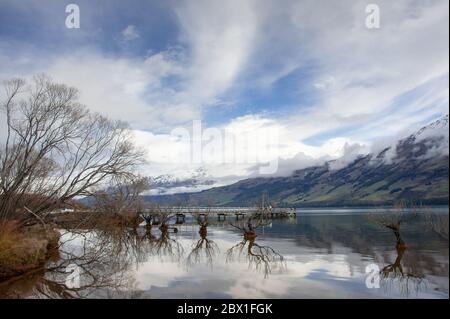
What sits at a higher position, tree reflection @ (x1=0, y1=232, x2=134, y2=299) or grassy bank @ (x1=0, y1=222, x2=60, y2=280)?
grassy bank @ (x1=0, y1=222, x2=60, y2=280)

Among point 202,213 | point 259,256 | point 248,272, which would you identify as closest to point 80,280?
point 248,272

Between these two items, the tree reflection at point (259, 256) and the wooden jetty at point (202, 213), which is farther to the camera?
the wooden jetty at point (202, 213)

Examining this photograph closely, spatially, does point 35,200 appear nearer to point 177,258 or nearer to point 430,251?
point 177,258

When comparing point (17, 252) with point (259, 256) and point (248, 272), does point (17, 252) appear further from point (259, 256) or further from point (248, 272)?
point (259, 256)

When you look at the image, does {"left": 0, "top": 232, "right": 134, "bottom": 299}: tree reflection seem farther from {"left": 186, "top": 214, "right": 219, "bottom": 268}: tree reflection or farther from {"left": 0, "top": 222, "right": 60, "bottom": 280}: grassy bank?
{"left": 186, "top": 214, "right": 219, "bottom": 268}: tree reflection

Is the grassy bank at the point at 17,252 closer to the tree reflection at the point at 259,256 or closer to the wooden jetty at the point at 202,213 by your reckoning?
the tree reflection at the point at 259,256

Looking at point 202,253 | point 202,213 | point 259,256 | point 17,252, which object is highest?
point 17,252

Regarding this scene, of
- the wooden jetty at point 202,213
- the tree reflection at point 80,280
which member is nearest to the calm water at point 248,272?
the tree reflection at point 80,280

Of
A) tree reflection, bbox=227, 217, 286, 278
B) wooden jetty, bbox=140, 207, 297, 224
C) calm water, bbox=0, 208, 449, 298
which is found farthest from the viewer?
wooden jetty, bbox=140, 207, 297, 224

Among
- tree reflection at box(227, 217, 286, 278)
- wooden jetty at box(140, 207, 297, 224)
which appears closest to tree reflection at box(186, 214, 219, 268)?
tree reflection at box(227, 217, 286, 278)

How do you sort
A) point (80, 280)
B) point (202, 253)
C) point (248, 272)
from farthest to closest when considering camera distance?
point (202, 253) → point (248, 272) → point (80, 280)

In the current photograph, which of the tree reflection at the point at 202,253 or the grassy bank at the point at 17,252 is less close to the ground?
the grassy bank at the point at 17,252

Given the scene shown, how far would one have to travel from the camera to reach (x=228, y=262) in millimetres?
28188
